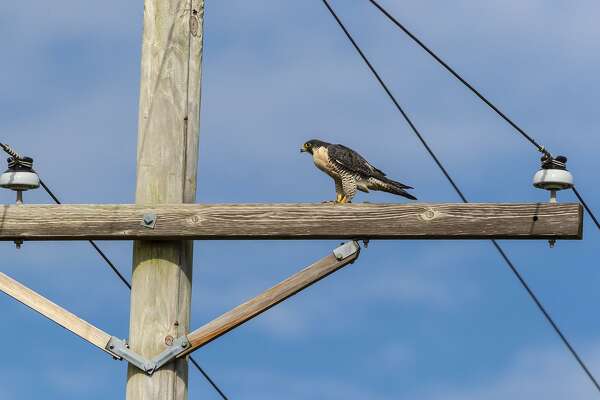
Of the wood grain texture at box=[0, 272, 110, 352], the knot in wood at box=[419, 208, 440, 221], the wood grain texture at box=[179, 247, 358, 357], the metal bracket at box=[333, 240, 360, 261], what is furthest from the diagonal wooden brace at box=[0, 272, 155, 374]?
the knot in wood at box=[419, 208, 440, 221]

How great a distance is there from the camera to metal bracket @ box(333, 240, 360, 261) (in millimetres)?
6672

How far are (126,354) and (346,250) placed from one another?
1.28 m

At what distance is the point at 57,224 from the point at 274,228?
118cm

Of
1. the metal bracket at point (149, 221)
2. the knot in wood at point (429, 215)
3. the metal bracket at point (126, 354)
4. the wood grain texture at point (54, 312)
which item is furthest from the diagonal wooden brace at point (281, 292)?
the metal bracket at point (149, 221)

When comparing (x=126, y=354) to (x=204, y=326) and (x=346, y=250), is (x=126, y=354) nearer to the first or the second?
(x=204, y=326)

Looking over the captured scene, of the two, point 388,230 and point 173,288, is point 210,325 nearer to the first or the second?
point 173,288

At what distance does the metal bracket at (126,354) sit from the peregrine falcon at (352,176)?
2127mm

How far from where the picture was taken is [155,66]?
6.99m

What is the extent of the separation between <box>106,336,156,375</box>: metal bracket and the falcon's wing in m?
2.19

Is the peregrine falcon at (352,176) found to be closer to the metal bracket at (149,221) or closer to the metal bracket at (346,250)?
the metal bracket at (346,250)

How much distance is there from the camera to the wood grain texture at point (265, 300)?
6590mm

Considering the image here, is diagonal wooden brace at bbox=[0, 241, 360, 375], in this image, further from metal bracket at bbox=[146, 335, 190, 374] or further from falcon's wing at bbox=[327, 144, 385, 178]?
falcon's wing at bbox=[327, 144, 385, 178]

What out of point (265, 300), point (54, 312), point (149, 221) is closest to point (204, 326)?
point (265, 300)

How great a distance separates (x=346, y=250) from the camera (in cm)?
669
